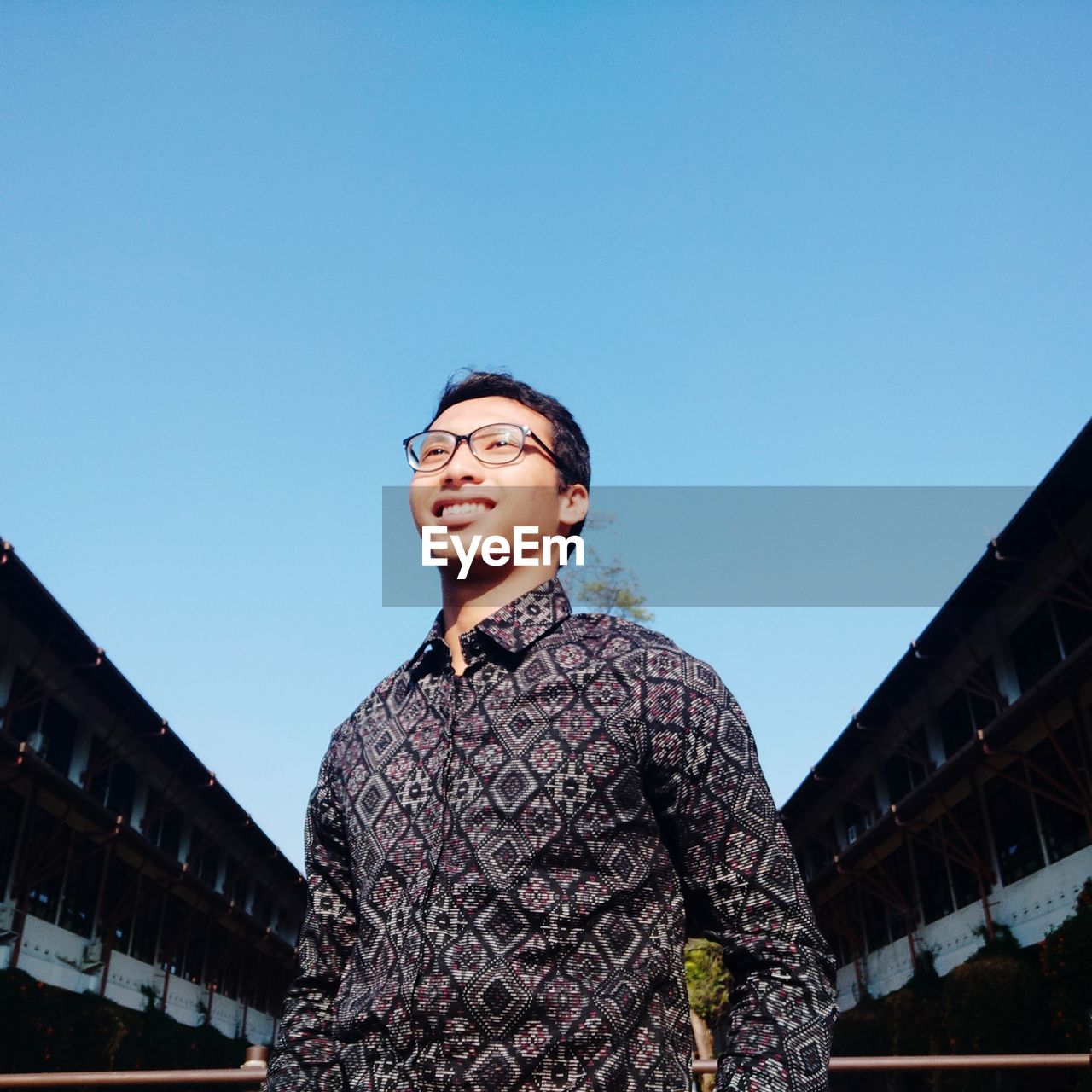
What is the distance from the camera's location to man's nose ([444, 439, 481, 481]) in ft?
6.09

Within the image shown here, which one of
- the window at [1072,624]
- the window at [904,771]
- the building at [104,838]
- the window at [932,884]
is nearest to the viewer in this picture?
the window at [1072,624]

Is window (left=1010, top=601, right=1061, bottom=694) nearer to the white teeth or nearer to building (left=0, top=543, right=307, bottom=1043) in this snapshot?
building (left=0, top=543, right=307, bottom=1043)

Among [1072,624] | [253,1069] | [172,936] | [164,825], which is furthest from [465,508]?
[172,936]

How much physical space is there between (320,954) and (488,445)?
0.85 m

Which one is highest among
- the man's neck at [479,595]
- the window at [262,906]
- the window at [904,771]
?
the window at [262,906]

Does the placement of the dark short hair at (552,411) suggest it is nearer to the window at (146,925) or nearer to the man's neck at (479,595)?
the man's neck at (479,595)

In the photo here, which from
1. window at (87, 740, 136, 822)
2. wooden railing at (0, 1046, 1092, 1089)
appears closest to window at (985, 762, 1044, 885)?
wooden railing at (0, 1046, 1092, 1089)

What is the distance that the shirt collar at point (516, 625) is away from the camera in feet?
5.49

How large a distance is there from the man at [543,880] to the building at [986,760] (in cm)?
1217

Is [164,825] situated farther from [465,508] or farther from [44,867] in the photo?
[465,508]

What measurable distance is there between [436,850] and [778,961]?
1.50ft

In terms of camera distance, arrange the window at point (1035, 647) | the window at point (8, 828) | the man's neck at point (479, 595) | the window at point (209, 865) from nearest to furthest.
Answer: the man's neck at point (479, 595), the window at point (1035, 647), the window at point (8, 828), the window at point (209, 865)

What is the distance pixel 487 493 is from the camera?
1.84 meters

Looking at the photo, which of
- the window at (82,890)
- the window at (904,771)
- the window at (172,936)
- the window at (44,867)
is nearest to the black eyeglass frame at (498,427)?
the window at (44,867)
